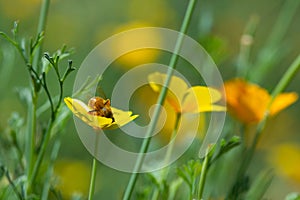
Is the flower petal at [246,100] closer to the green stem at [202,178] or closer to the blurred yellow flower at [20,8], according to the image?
the green stem at [202,178]

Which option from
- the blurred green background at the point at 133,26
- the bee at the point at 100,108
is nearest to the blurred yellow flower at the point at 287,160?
the blurred green background at the point at 133,26

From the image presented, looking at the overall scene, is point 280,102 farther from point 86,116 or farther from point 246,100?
point 86,116

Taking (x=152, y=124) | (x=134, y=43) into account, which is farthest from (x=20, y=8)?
(x=152, y=124)

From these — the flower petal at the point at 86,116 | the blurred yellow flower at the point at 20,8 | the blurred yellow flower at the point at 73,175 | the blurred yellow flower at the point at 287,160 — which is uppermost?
the flower petal at the point at 86,116

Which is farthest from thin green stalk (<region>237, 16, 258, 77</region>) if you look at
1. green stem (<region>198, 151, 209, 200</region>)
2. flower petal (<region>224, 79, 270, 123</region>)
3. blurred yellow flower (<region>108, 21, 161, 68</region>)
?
blurred yellow flower (<region>108, 21, 161, 68</region>)

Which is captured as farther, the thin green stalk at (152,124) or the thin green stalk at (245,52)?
the thin green stalk at (245,52)

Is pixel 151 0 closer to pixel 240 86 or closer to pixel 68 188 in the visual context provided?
pixel 68 188
